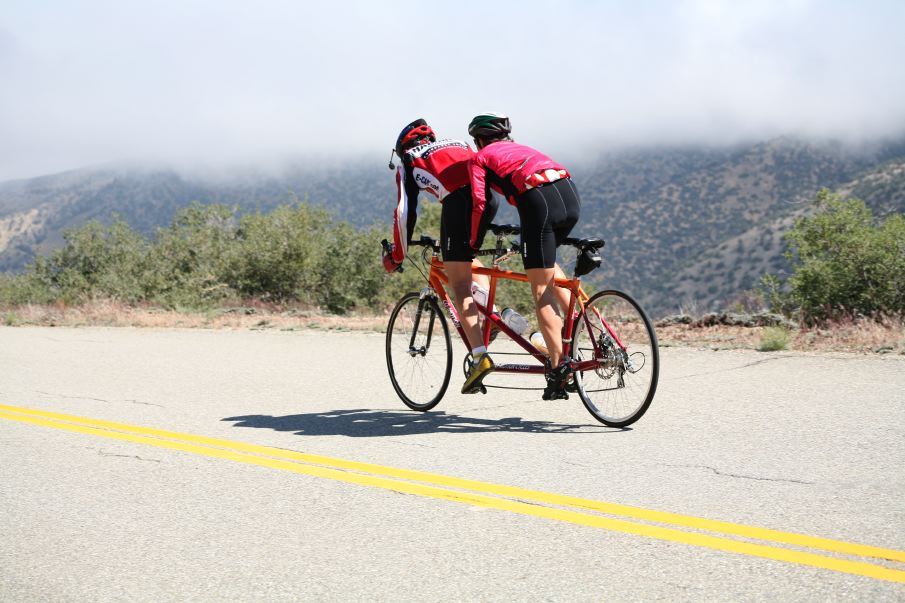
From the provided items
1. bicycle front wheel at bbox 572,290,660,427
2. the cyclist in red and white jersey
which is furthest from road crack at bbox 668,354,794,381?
the cyclist in red and white jersey

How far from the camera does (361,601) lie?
3379mm

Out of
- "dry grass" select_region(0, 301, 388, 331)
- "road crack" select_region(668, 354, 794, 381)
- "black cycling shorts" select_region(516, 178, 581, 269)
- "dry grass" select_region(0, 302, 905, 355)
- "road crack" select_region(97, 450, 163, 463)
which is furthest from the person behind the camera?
"dry grass" select_region(0, 301, 388, 331)

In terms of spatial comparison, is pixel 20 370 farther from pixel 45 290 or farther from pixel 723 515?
pixel 45 290

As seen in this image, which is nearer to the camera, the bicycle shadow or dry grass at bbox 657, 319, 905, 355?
the bicycle shadow

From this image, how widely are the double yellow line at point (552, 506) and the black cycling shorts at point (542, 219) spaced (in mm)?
1834

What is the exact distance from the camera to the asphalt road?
3.55 meters

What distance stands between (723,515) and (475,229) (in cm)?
299

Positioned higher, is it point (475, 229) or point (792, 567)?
point (475, 229)

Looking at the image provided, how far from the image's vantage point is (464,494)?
4.75 m

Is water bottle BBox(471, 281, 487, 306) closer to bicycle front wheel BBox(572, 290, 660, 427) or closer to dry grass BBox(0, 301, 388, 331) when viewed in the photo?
bicycle front wheel BBox(572, 290, 660, 427)

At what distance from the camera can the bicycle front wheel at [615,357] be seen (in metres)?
6.09

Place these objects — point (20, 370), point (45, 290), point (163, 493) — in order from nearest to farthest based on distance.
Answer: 1. point (163, 493)
2. point (20, 370)
3. point (45, 290)

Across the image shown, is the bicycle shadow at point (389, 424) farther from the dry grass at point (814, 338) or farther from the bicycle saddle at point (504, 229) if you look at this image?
the dry grass at point (814, 338)

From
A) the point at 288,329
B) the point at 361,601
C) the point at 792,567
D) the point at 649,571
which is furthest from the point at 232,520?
the point at 288,329
